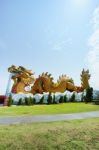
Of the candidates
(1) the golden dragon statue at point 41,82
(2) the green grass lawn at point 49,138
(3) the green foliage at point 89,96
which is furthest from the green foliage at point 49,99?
(2) the green grass lawn at point 49,138

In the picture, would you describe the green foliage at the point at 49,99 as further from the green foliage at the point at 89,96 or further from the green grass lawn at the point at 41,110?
the green grass lawn at the point at 41,110

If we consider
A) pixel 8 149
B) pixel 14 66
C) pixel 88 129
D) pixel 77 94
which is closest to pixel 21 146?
pixel 8 149

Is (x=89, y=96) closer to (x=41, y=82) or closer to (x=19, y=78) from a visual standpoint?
(x=41, y=82)

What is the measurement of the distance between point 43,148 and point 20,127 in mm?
2509

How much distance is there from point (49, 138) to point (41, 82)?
21877 millimetres

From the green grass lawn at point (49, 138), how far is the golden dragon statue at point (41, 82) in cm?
1905

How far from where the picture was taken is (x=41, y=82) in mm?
30141

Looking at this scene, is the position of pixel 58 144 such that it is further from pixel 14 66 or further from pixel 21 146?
pixel 14 66

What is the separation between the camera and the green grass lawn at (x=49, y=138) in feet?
25.2

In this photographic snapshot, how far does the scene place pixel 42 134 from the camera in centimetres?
866

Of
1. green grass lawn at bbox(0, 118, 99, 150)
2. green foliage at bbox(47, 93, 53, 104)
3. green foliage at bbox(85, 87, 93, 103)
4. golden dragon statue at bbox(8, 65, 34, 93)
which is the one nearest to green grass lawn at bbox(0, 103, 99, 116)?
green grass lawn at bbox(0, 118, 99, 150)

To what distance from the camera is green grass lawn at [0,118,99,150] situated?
302 inches

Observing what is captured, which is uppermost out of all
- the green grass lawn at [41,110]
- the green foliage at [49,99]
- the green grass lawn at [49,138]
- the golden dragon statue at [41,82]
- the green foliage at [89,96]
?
the golden dragon statue at [41,82]

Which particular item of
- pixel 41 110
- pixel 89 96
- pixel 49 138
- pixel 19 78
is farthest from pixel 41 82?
pixel 49 138
